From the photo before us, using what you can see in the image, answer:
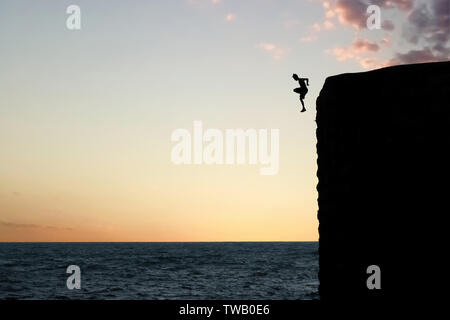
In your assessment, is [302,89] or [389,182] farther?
[302,89]

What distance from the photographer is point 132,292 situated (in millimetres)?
42969

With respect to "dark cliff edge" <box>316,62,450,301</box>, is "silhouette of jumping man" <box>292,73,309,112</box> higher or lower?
higher

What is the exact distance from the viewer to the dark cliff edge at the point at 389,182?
25.5 ft

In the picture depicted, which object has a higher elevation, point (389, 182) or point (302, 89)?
point (302, 89)

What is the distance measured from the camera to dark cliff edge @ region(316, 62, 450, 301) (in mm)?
7770

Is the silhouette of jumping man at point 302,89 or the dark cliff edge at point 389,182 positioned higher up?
the silhouette of jumping man at point 302,89

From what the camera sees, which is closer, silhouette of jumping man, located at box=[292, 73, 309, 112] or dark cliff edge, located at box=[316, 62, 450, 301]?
dark cliff edge, located at box=[316, 62, 450, 301]

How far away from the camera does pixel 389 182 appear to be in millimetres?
8148

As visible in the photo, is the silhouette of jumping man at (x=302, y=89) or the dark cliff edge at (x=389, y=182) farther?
the silhouette of jumping man at (x=302, y=89)

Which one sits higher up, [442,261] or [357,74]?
[357,74]
